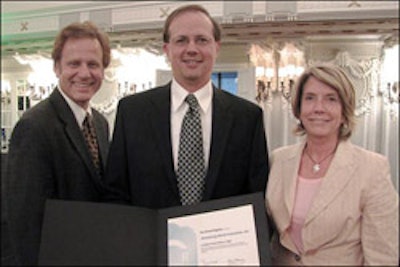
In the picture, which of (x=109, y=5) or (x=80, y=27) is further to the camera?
(x=109, y=5)

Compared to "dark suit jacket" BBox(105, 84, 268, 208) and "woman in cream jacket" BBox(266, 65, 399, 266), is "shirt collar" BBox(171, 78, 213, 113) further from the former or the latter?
"woman in cream jacket" BBox(266, 65, 399, 266)

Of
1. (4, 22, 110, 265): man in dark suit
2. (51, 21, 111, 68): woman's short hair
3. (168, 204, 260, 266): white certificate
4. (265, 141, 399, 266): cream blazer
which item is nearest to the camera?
(168, 204, 260, 266): white certificate

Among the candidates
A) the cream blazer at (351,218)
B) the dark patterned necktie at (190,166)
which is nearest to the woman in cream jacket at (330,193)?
the cream blazer at (351,218)

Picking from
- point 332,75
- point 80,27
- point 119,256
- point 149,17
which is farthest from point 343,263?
point 149,17

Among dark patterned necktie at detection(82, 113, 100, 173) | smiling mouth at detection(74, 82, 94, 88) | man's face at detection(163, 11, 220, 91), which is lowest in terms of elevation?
dark patterned necktie at detection(82, 113, 100, 173)

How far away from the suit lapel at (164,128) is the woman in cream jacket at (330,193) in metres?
0.33

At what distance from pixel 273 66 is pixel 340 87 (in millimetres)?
1996

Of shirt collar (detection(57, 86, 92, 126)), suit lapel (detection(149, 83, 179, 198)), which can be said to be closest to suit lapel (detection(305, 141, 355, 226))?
suit lapel (detection(149, 83, 179, 198))

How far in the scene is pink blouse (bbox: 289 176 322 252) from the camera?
1200mm

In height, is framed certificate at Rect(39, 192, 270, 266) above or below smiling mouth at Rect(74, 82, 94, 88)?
below

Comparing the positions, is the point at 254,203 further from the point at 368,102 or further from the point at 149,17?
the point at 149,17

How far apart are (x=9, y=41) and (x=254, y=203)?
139 inches

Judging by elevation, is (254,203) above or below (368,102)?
below

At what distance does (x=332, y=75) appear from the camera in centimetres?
123
